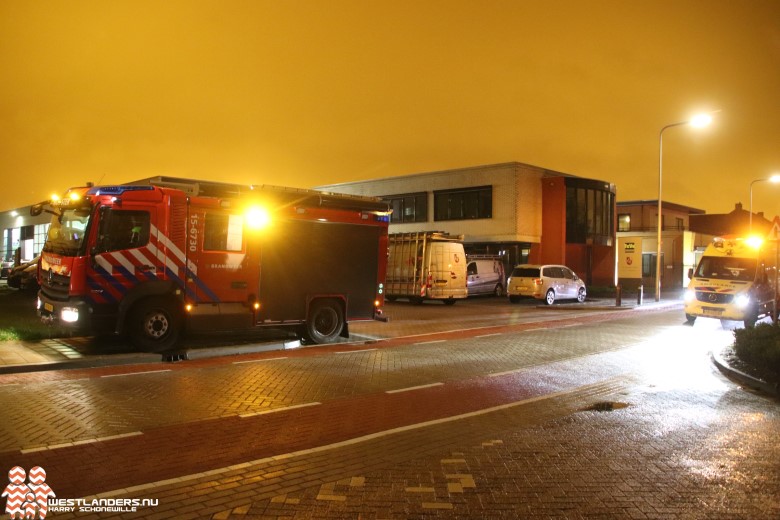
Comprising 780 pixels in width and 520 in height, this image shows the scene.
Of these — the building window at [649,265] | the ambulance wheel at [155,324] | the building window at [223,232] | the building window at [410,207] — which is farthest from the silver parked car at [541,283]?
the building window at [649,265]

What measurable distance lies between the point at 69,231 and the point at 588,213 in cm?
3420

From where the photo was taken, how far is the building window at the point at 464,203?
123ft

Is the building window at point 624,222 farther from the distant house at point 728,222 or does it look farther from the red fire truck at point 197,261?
the red fire truck at point 197,261

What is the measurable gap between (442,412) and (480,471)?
224 cm

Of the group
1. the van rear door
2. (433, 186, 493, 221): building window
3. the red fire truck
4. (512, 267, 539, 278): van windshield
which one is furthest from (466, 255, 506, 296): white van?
the red fire truck

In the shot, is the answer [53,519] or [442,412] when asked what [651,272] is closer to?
[442,412]

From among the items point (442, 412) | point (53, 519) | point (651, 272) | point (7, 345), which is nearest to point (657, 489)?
point (442, 412)

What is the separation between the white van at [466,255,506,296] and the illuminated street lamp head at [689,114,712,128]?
11.5 meters

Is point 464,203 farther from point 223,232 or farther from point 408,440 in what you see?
point 408,440

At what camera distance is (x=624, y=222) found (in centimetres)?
5900

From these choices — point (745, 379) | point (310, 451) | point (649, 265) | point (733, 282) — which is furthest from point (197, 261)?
point (649, 265)

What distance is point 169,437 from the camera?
638cm

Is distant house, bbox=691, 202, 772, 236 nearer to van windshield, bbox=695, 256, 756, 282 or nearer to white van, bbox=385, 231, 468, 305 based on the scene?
white van, bbox=385, 231, 468, 305

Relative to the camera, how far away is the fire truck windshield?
11391 millimetres
